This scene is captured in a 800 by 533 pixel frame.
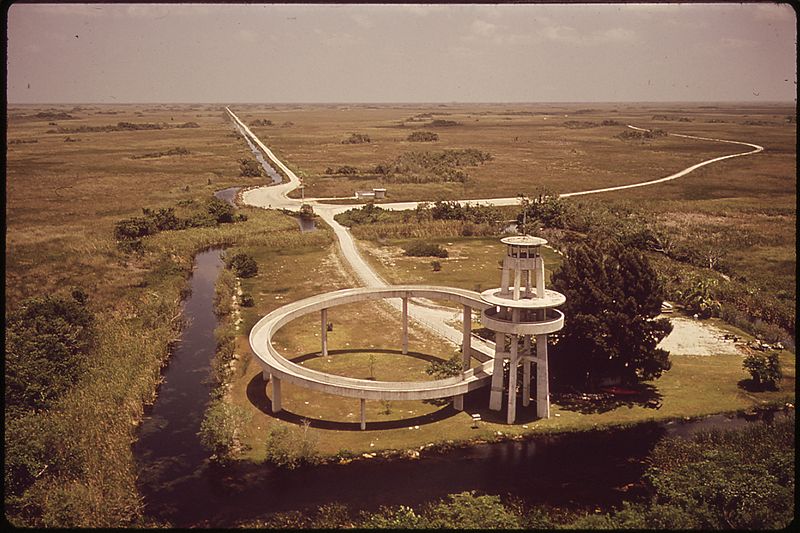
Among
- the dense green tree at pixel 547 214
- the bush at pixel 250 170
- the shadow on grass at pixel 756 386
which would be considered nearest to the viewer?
the shadow on grass at pixel 756 386

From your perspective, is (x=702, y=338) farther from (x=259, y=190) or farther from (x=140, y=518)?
(x=259, y=190)

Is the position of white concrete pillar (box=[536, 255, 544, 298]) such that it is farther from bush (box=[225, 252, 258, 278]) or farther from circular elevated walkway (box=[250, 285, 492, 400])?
bush (box=[225, 252, 258, 278])

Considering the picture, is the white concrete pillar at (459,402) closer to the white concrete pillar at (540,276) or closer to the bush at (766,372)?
the white concrete pillar at (540,276)

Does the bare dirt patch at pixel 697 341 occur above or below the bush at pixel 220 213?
below

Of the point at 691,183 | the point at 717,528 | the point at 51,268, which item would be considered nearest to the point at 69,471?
the point at 717,528

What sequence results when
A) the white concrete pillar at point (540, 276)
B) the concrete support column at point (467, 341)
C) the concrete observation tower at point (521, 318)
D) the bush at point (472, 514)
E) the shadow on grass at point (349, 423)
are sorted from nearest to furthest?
the bush at point (472, 514) < the concrete observation tower at point (521, 318) < the white concrete pillar at point (540, 276) < the shadow on grass at point (349, 423) < the concrete support column at point (467, 341)

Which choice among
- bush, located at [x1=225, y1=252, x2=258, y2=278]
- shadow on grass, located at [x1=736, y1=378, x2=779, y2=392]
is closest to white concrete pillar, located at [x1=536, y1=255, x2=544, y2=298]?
shadow on grass, located at [x1=736, y1=378, x2=779, y2=392]

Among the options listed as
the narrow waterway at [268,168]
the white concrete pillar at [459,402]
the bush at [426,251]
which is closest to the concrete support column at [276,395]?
the white concrete pillar at [459,402]

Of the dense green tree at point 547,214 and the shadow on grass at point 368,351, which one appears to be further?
the dense green tree at point 547,214
